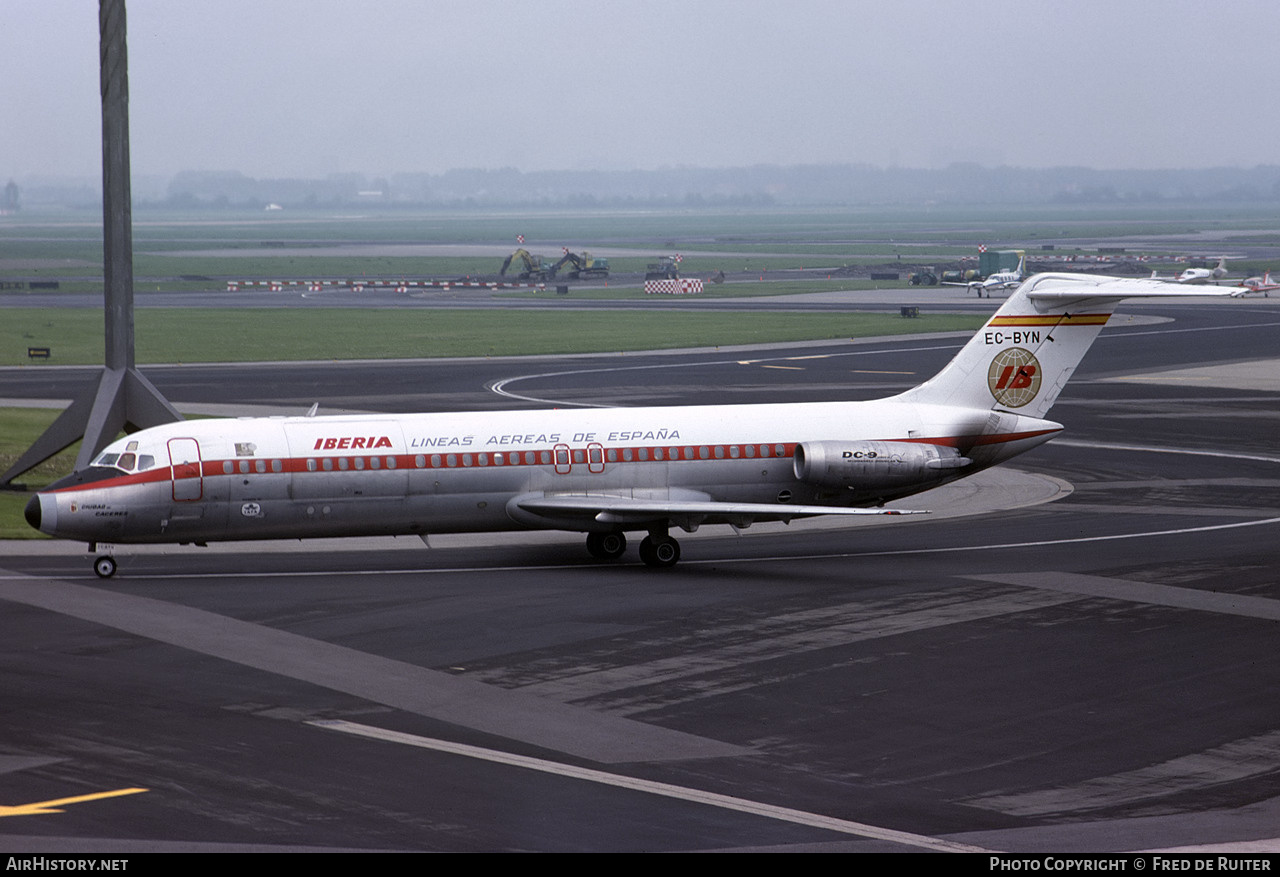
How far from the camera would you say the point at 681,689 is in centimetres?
2266

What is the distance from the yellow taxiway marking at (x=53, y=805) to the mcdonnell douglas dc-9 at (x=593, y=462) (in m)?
13.6

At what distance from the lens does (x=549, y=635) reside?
85.7 ft

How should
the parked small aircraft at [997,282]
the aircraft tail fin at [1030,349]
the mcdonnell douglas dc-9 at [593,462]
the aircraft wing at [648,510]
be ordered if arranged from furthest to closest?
the parked small aircraft at [997,282]
the aircraft tail fin at [1030,349]
the aircraft wing at [648,510]
the mcdonnell douglas dc-9 at [593,462]

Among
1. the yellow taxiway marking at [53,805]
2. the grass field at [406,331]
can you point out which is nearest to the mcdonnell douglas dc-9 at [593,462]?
the yellow taxiway marking at [53,805]

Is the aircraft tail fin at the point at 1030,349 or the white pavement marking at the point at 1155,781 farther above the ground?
the aircraft tail fin at the point at 1030,349

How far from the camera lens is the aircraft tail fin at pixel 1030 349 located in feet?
115

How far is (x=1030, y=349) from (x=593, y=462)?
10.6 metres

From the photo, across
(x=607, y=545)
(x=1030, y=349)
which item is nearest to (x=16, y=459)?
(x=607, y=545)

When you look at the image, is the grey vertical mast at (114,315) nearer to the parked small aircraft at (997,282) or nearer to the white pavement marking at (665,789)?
the white pavement marking at (665,789)

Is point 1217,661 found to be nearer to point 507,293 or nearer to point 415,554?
point 415,554

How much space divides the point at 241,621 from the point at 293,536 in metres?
4.70

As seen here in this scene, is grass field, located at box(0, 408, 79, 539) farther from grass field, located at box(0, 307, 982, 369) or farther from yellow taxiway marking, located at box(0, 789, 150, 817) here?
grass field, located at box(0, 307, 982, 369)

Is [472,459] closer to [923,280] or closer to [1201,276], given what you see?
[1201,276]

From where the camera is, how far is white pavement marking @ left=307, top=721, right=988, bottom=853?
1631cm
